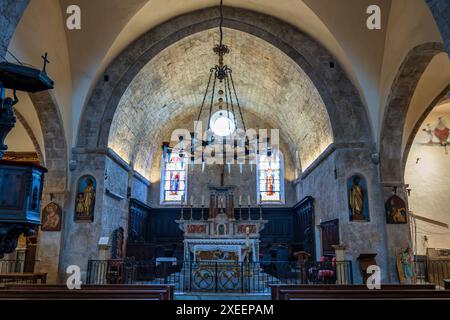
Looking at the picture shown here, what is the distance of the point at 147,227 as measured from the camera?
18.5 meters

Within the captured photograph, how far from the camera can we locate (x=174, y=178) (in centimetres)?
1970

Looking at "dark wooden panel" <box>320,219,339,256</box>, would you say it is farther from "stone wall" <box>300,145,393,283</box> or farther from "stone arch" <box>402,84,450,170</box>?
"stone arch" <box>402,84,450,170</box>

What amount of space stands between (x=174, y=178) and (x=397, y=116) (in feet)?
39.0

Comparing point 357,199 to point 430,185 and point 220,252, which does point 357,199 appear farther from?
point 430,185

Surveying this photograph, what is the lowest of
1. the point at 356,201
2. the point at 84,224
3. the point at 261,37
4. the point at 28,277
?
the point at 28,277

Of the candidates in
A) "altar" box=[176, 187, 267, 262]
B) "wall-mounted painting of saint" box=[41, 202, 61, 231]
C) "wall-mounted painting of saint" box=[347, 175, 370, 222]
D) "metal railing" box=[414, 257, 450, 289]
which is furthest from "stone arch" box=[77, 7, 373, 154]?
"metal railing" box=[414, 257, 450, 289]

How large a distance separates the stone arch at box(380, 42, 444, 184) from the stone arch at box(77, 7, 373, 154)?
59cm

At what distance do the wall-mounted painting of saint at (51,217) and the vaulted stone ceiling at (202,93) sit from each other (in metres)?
2.81

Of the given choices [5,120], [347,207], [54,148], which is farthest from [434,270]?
[5,120]

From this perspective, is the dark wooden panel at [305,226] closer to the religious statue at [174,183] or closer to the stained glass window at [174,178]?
the stained glass window at [174,178]

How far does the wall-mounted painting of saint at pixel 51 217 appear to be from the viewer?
11.1 metres

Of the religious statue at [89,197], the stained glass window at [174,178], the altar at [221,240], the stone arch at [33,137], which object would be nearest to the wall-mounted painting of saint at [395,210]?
the altar at [221,240]

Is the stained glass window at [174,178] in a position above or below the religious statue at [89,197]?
above

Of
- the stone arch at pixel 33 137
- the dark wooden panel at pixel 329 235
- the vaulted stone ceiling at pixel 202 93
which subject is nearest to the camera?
the dark wooden panel at pixel 329 235
